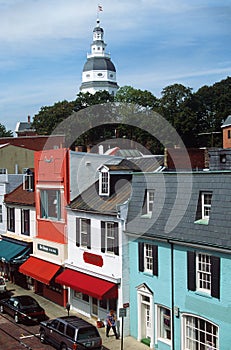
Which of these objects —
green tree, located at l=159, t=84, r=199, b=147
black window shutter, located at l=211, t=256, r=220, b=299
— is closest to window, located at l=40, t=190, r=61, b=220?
black window shutter, located at l=211, t=256, r=220, b=299

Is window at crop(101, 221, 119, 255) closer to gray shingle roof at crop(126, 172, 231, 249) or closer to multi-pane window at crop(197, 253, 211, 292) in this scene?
gray shingle roof at crop(126, 172, 231, 249)

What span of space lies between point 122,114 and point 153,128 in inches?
257

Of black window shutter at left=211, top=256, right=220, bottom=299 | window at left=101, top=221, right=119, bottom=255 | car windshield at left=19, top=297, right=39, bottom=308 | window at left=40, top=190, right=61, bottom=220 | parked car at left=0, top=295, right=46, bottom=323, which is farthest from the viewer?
window at left=40, top=190, right=61, bottom=220

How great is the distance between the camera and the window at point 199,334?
832 inches

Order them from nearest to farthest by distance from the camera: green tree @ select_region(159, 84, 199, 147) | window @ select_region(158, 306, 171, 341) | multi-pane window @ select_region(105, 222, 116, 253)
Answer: window @ select_region(158, 306, 171, 341)
multi-pane window @ select_region(105, 222, 116, 253)
green tree @ select_region(159, 84, 199, 147)

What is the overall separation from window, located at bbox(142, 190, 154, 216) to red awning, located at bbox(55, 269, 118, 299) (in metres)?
4.29

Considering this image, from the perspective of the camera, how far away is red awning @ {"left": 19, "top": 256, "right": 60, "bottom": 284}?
3136 cm

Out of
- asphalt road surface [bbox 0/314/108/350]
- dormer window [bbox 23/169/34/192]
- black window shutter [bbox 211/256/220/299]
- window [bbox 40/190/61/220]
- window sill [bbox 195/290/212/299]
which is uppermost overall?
dormer window [bbox 23/169/34/192]

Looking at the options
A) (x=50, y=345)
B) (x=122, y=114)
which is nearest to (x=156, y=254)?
(x=50, y=345)

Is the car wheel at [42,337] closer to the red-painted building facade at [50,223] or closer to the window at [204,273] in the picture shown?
the red-painted building facade at [50,223]

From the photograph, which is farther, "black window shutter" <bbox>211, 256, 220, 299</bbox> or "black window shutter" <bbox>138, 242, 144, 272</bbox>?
"black window shutter" <bbox>138, 242, 144, 272</bbox>

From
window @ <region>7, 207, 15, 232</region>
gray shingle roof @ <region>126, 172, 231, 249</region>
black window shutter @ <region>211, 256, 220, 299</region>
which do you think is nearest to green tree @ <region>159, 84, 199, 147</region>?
window @ <region>7, 207, 15, 232</region>

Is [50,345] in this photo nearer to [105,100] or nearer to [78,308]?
[78,308]

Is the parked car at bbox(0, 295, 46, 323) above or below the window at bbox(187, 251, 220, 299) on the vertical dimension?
below
